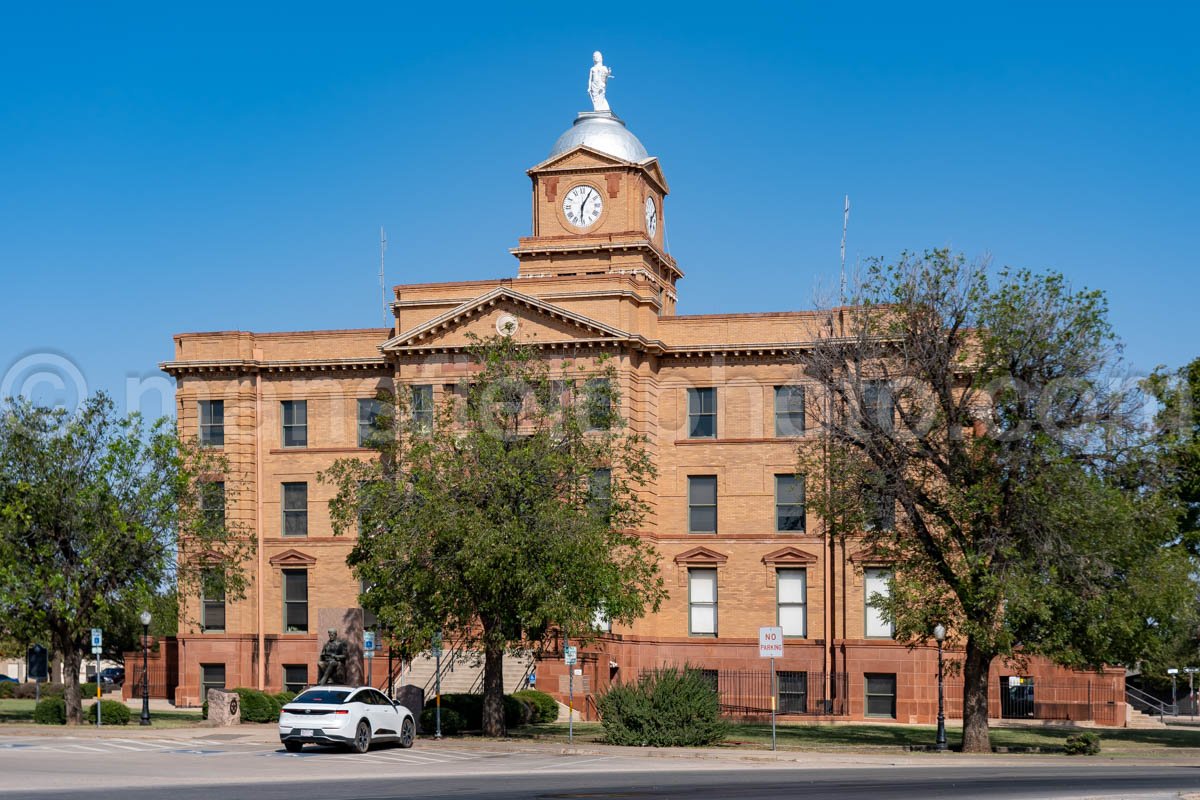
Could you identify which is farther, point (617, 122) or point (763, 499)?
point (617, 122)

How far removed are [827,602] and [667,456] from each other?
7.64m

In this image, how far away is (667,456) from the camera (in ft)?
185

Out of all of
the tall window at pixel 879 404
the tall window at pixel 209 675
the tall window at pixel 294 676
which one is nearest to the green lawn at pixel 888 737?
the tall window at pixel 879 404

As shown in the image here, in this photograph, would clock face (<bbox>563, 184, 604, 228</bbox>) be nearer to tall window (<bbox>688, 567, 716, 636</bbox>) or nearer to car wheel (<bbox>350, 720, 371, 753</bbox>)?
tall window (<bbox>688, 567, 716, 636</bbox>)

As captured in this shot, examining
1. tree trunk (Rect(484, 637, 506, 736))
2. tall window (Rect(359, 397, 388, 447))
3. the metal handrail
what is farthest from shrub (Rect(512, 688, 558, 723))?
the metal handrail

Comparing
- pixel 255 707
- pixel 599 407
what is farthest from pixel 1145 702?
pixel 255 707

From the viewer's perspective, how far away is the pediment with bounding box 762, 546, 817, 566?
5522 centimetres

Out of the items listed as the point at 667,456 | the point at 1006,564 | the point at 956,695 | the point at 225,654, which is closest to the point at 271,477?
the point at 225,654

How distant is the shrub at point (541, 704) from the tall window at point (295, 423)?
610 inches

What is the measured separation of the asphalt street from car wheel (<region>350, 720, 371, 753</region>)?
244 millimetres

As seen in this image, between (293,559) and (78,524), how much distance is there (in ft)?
39.2

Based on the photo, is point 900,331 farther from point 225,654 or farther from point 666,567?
point 225,654

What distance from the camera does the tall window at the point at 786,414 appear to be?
182ft

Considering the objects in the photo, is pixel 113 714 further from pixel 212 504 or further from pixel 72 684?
pixel 212 504
